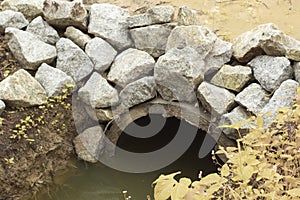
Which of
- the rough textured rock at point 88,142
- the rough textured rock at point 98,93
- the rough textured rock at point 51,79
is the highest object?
the rough textured rock at point 51,79

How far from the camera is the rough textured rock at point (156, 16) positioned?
4.09 m

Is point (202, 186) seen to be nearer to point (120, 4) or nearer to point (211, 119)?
point (211, 119)

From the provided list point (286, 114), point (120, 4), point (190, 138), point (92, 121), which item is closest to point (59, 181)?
point (92, 121)

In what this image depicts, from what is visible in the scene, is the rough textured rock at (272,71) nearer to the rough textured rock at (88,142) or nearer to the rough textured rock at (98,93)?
the rough textured rock at (98,93)

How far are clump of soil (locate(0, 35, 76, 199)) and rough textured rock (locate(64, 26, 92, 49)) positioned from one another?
1.61 feet

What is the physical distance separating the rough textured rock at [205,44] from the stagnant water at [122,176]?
2.67 ft

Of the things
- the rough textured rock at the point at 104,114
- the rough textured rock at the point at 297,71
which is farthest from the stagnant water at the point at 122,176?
the rough textured rock at the point at 297,71

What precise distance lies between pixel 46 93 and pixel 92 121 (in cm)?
49

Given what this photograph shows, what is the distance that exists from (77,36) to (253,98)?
1602mm

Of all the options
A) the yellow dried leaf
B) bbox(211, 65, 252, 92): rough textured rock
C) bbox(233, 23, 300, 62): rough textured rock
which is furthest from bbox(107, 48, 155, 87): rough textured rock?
the yellow dried leaf

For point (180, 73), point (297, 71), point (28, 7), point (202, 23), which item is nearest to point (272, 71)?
point (297, 71)

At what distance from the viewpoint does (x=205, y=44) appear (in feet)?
12.8

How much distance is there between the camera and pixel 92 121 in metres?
4.34

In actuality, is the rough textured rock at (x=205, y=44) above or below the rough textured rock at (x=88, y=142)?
above
